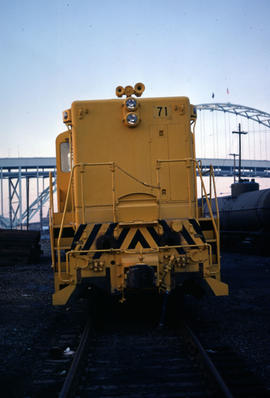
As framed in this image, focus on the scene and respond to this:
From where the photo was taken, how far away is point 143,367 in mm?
4312

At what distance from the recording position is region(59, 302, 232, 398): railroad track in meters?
3.71

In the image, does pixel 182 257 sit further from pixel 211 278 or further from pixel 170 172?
pixel 170 172

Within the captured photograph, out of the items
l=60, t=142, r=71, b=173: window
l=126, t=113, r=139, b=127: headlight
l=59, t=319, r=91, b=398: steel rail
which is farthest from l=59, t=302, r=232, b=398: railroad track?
l=126, t=113, r=139, b=127: headlight

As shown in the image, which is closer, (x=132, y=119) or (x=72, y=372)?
(x=72, y=372)

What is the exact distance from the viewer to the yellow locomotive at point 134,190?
552 centimetres

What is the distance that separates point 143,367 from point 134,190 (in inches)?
116

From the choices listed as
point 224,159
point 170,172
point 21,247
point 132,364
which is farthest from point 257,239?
point 224,159

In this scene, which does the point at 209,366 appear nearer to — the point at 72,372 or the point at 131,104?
the point at 72,372

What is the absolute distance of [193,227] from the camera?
562 centimetres

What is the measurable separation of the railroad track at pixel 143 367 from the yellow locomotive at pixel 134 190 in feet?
2.33

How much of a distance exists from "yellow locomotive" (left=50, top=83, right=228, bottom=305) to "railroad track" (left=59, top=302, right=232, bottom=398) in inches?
28.0

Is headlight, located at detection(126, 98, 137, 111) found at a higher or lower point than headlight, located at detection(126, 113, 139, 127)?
higher

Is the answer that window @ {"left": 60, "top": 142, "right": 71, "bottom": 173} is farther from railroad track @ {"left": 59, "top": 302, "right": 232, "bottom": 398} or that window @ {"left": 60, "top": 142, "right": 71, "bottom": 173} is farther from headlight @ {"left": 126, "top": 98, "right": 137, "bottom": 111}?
railroad track @ {"left": 59, "top": 302, "right": 232, "bottom": 398}

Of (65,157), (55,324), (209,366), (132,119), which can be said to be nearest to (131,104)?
(132,119)
